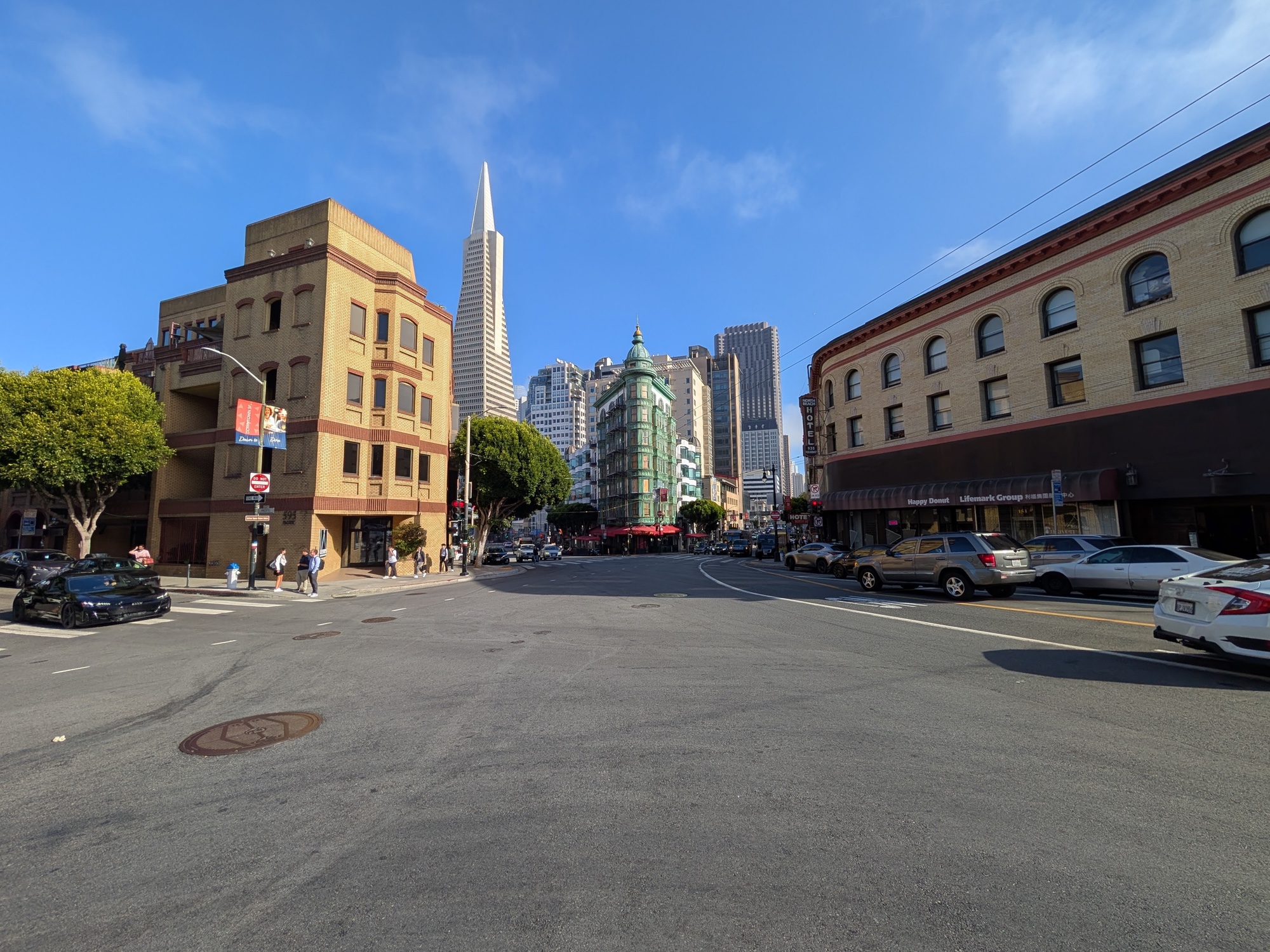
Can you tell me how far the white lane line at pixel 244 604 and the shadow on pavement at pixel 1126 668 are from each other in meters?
19.6

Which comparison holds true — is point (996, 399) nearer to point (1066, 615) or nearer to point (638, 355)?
point (1066, 615)

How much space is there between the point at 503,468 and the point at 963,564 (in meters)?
33.3

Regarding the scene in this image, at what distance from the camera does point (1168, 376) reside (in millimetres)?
21875

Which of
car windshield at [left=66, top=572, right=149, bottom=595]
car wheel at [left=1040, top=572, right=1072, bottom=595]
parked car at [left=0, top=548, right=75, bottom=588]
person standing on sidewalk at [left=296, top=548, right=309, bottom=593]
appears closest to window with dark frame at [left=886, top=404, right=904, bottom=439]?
car wheel at [left=1040, top=572, right=1072, bottom=595]

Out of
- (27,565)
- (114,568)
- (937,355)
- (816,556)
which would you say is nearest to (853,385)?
(937,355)

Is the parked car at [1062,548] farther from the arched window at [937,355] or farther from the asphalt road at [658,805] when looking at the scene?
the arched window at [937,355]

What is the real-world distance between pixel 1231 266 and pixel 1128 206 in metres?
4.25

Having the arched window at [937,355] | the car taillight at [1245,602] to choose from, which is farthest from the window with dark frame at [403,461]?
the car taillight at [1245,602]

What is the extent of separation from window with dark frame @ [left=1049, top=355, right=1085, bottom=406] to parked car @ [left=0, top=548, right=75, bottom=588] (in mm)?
41449

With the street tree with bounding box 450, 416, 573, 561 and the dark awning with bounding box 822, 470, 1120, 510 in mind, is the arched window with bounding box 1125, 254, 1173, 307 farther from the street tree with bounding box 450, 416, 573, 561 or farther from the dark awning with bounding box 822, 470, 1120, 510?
the street tree with bounding box 450, 416, 573, 561

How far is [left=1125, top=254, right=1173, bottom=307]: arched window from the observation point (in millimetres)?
22156

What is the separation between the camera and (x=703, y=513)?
104 m

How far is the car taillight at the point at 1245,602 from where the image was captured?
6.90m

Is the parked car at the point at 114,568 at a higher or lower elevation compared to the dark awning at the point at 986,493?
lower
